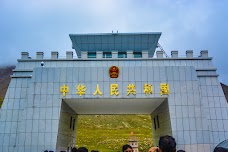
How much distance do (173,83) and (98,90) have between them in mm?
4201

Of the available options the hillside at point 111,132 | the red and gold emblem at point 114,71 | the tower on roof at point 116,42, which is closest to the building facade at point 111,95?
the red and gold emblem at point 114,71

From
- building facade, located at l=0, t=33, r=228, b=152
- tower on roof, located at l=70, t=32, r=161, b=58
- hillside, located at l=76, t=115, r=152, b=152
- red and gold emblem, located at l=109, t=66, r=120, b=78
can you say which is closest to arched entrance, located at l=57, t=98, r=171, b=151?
building facade, located at l=0, t=33, r=228, b=152

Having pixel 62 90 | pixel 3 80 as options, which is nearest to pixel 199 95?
pixel 62 90

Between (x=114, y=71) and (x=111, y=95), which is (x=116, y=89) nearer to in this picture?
(x=111, y=95)

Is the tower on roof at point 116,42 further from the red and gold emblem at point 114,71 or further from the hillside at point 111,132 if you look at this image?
the hillside at point 111,132

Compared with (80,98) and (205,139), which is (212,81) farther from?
(80,98)

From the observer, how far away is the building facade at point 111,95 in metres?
13.7

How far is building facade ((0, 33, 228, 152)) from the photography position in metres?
13.7

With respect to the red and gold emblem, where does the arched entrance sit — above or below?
below

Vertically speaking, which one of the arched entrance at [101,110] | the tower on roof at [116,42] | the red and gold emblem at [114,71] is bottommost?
the arched entrance at [101,110]

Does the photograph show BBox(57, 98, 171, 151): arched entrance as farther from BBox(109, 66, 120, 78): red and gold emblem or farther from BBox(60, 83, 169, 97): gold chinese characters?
BBox(109, 66, 120, 78): red and gold emblem

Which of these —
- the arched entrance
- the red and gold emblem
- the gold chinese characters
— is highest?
the red and gold emblem

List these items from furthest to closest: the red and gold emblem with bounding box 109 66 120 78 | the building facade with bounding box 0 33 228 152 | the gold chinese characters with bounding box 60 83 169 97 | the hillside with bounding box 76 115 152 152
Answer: the hillside with bounding box 76 115 152 152, the red and gold emblem with bounding box 109 66 120 78, the gold chinese characters with bounding box 60 83 169 97, the building facade with bounding box 0 33 228 152

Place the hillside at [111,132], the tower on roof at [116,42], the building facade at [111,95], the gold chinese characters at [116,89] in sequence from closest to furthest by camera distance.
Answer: the building facade at [111,95] → the gold chinese characters at [116,89] → the tower on roof at [116,42] → the hillside at [111,132]
